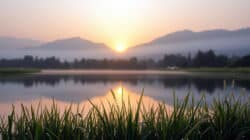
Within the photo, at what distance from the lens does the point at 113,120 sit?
131 inches

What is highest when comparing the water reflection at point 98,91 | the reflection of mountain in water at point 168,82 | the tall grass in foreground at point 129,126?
the tall grass in foreground at point 129,126

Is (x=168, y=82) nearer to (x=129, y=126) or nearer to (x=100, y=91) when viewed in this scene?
(x=100, y=91)

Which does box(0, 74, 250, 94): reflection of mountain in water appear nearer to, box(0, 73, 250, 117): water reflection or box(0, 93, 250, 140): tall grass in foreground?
box(0, 73, 250, 117): water reflection

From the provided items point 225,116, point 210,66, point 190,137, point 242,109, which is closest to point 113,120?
point 190,137

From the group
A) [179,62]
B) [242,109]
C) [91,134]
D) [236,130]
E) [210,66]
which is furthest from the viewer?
[179,62]

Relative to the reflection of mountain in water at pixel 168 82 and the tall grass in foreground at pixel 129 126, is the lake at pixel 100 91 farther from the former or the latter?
the tall grass in foreground at pixel 129 126

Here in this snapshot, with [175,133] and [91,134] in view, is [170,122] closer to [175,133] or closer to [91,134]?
[175,133]

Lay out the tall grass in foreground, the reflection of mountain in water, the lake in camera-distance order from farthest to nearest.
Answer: the reflection of mountain in water < the lake < the tall grass in foreground

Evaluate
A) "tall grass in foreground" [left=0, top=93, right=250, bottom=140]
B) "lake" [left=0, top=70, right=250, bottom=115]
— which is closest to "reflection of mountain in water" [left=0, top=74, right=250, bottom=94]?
"lake" [left=0, top=70, right=250, bottom=115]

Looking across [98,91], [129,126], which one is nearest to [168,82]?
[98,91]

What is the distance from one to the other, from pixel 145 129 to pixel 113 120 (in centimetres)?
33

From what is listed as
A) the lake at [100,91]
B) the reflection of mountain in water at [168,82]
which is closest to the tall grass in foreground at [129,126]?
the lake at [100,91]

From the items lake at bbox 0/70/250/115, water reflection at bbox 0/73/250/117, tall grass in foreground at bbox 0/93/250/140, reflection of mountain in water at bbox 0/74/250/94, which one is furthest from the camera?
reflection of mountain in water at bbox 0/74/250/94

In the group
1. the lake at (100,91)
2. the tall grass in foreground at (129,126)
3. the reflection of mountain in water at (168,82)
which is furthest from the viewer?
the reflection of mountain in water at (168,82)
